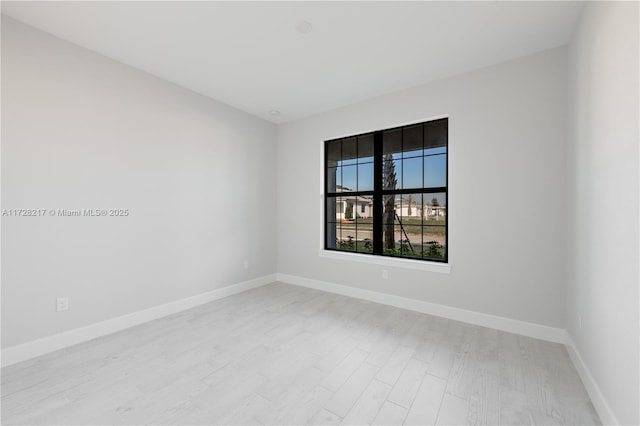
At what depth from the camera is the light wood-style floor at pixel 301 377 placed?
5.16 feet

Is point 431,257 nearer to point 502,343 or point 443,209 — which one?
point 443,209

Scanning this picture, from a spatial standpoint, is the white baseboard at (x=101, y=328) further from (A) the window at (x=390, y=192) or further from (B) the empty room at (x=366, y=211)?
(A) the window at (x=390, y=192)

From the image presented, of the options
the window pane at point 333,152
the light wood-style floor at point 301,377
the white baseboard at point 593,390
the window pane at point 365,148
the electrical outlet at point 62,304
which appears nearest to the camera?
the white baseboard at point 593,390

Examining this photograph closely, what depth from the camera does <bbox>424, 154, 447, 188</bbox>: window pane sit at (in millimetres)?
3219

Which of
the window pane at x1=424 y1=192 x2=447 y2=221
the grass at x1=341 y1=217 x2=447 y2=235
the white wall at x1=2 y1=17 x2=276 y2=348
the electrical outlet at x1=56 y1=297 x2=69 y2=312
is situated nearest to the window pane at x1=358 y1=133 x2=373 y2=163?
the grass at x1=341 y1=217 x2=447 y2=235

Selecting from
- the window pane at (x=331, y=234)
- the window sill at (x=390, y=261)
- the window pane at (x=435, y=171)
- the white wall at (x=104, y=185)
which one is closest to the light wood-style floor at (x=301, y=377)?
the white wall at (x=104, y=185)

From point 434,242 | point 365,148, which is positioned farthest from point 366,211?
point 434,242

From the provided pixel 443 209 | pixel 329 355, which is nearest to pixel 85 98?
pixel 329 355

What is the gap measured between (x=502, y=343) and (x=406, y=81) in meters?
2.86

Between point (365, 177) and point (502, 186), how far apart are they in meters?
1.69

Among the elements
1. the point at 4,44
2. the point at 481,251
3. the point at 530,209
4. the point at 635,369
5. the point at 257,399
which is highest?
the point at 4,44

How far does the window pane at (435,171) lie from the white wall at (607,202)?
119 centimetres

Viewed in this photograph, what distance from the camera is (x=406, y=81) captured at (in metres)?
3.08

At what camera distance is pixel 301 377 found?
193cm
